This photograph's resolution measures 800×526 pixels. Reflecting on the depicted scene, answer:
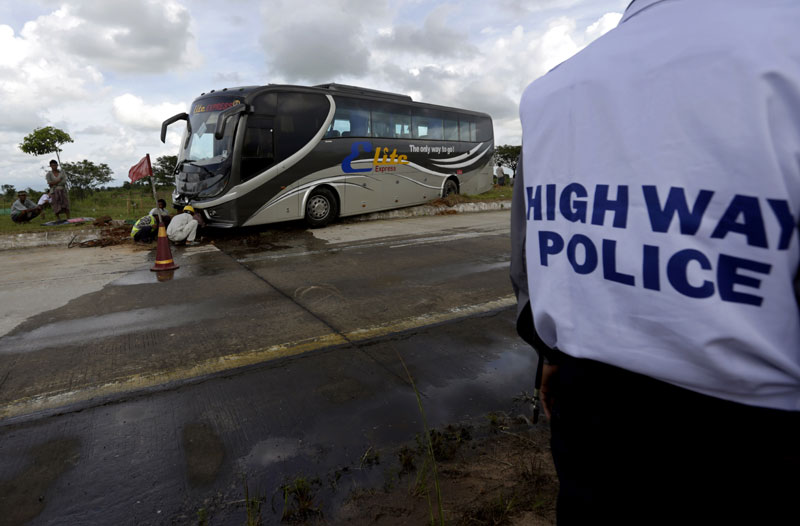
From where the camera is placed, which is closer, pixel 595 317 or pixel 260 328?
pixel 595 317

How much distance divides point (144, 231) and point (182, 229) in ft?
3.25

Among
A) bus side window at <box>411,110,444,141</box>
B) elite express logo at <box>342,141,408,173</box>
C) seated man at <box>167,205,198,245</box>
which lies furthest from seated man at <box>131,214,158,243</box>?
bus side window at <box>411,110,444,141</box>

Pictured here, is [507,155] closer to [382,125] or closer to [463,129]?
[463,129]

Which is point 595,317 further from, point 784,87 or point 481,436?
point 481,436

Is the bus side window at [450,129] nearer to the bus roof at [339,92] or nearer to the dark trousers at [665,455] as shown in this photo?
the bus roof at [339,92]

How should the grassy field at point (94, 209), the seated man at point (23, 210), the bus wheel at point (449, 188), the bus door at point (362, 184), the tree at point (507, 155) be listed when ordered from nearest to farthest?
the grassy field at point (94, 209) → the seated man at point (23, 210) → the bus door at point (362, 184) → the bus wheel at point (449, 188) → the tree at point (507, 155)

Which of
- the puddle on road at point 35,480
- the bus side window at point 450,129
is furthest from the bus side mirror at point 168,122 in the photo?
the puddle on road at point 35,480

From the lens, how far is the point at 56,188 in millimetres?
12391

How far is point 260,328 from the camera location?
457 centimetres

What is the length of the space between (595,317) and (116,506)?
2.35 metres

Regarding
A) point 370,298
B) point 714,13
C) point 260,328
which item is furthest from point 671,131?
point 370,298

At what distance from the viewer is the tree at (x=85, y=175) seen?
21.5 m

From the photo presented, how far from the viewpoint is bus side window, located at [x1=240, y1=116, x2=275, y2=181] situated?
34.1 feet

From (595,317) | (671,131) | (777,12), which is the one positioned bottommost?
(595,317)
